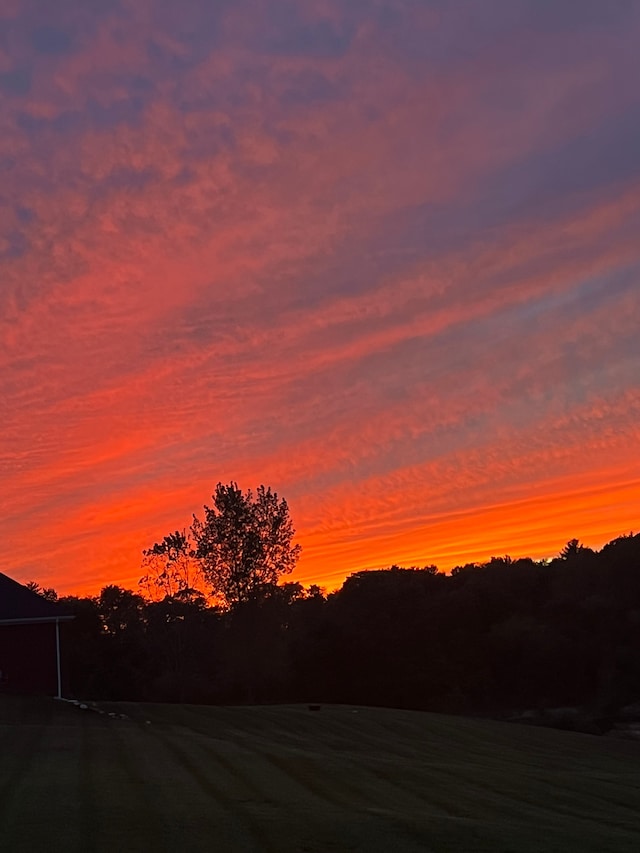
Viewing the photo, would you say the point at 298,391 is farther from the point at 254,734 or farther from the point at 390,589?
the point at 390,589

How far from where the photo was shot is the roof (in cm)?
3678

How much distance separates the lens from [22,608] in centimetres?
3734

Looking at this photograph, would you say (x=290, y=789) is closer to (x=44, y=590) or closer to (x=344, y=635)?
(x=344, y=635)

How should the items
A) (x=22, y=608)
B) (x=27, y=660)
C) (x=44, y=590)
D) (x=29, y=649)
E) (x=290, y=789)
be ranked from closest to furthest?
(x=290, y=789)
(x=27, y=660)
(x=29, y=649)
(x=22, y=608)
(x=44, y=590)

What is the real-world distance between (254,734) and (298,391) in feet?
41.9

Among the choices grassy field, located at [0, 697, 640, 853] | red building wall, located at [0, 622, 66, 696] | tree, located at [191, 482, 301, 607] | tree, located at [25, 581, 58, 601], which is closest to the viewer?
grassy field, located at [0, 697, 640, 853]

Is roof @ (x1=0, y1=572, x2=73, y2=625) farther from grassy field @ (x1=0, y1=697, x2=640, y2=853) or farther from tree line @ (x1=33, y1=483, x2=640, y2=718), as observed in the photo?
tree line @ (x1=33, y1=483, x2=640, y2=718)

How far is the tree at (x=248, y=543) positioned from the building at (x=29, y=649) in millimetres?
16568

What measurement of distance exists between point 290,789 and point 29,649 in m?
24.1

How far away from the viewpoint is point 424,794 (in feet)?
54.2

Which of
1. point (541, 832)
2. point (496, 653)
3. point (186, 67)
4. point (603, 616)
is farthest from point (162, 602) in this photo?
point (541, 832)

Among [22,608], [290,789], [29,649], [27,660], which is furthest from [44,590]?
[290,789]

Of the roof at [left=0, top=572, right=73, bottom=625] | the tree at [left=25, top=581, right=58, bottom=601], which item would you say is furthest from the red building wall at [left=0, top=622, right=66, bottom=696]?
the tree at [left=25, top=581, right=58, bottom=601]

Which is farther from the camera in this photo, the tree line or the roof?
the tree line
